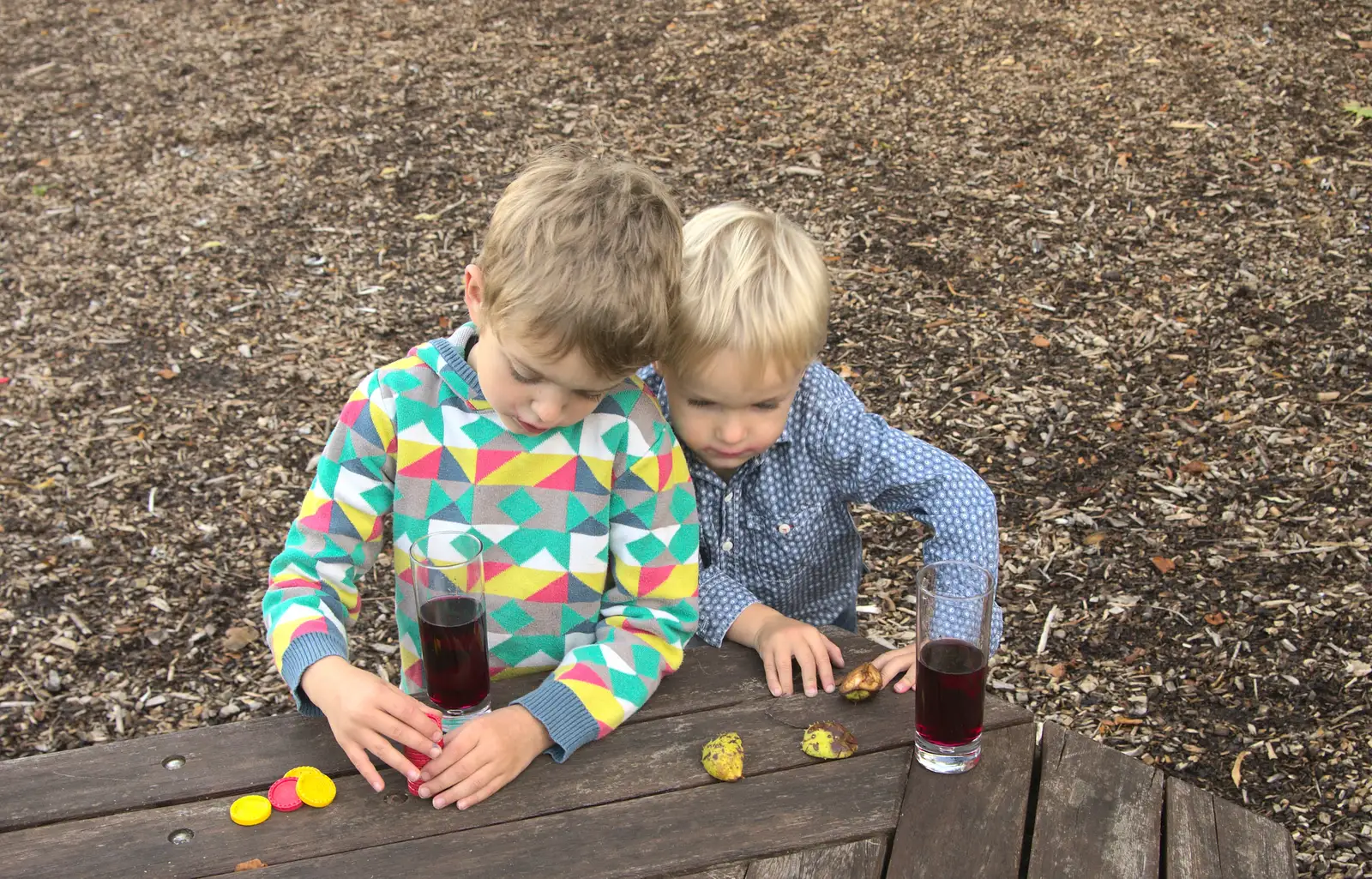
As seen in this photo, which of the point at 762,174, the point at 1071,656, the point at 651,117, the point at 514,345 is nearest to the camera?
the point at 514,345

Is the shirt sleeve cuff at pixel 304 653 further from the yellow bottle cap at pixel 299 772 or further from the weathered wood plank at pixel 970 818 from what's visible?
the weathered wood plank at pixel 970 818

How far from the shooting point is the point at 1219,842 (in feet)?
5.94

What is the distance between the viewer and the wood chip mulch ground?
12.7ft

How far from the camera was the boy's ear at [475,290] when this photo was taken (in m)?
2.10

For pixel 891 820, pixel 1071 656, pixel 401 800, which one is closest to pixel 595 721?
pixel 401 800

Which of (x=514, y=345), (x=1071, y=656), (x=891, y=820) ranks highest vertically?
(x=514, y=345)

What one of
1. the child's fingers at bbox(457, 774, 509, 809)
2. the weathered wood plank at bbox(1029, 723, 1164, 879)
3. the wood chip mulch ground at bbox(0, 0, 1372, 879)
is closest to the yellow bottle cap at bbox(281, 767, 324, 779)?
the child's fingers at bbox(457, 774, 509, 809)

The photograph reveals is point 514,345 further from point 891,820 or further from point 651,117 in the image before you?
point 651,117

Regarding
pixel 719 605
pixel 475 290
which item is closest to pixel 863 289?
pixel 719 605

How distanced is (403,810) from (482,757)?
0.43ft

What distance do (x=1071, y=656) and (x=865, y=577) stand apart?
0.69 meters

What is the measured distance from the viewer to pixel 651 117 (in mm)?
6750

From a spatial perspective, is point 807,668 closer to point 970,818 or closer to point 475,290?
point 970,818

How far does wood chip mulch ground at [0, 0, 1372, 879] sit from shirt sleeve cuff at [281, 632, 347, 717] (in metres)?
1.89
